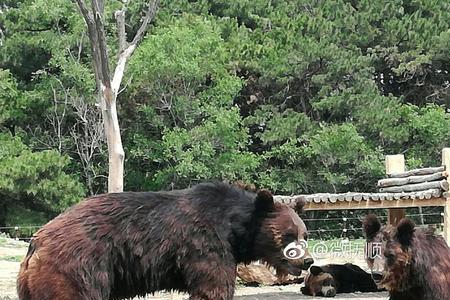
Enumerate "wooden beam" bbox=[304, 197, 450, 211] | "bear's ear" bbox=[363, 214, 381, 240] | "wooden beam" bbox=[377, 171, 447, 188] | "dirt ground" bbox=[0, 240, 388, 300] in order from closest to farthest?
1. "bear's ear" bbox=[363, 214, 381, 240]
2. "dirt ground" bbox=[0, 240, 388, 300]
3. "wooden beam" bbox=[304, 197, 450, 211]
4. "wooden beam" bbox=[377, 171, 447, 188]

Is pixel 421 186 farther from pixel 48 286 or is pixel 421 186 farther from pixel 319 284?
pixel 48 286

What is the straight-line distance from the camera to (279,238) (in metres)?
4.49

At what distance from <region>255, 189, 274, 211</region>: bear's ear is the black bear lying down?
5491mm

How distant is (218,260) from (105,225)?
696 millimetres

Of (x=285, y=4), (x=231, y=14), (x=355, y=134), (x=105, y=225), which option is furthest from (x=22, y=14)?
(x=105, y=225)

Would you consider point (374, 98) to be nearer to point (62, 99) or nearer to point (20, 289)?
point (62, 99)

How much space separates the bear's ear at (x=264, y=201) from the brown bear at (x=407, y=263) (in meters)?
1.66

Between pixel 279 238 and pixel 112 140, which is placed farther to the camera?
pixel 112 140

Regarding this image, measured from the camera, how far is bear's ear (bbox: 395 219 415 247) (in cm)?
572

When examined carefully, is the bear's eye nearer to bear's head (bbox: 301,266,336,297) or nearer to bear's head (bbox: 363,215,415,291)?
bear's head (bbox: 363,215,415,291)

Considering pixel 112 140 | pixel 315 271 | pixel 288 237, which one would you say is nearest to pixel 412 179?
pixel 315 271

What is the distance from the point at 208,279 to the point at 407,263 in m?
2.21

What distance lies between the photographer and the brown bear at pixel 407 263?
18.9ft

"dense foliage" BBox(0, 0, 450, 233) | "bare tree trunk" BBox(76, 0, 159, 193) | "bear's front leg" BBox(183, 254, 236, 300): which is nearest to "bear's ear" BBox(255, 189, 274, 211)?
"bear's front leg" BBox(183, 254, 236, 300)
